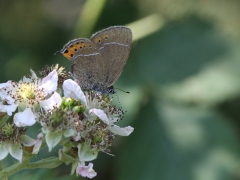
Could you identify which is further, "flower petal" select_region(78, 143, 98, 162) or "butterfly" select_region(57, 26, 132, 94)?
"butterfly" select_region(57, 26, 132, 94)

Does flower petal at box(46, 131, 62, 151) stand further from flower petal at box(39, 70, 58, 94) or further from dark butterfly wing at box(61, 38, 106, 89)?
dark butterfly wing at box(61, 38, 106, 89)

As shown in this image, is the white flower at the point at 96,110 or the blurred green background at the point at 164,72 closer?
the white flower at the point at 96,110

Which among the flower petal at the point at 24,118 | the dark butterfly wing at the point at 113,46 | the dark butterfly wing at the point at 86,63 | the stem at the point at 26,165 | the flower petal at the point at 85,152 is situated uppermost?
the dark butterfly wing at the point at 113,46

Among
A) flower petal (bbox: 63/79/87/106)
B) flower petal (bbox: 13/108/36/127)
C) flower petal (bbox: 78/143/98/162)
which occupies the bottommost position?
flower petal (bbox: 78/143/98/162)

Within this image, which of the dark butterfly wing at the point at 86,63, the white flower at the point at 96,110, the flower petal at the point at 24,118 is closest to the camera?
the flower petal at the point at 24,118

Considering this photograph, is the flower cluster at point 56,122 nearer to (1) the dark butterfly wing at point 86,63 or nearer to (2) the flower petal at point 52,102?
(2) the flower petal at point 52,102

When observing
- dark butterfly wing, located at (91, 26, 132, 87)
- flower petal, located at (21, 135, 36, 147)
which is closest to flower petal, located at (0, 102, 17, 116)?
flower petal, located at (21, 135, 36, 147)

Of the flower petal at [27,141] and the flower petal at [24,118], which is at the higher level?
the flower petal at [24,118]

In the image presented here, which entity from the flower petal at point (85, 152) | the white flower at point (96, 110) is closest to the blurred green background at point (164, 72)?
the white flower at point (96, 110)
